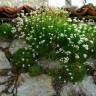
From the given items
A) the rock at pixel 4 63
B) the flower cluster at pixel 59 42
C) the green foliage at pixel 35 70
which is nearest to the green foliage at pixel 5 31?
the flower cluster at pixel 59 42

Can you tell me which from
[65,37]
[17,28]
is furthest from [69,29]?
[17,28]

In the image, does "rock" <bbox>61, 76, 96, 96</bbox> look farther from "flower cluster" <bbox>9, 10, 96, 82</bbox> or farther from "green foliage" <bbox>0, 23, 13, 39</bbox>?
"green foliage" <bbox>0, 23, 13, 39</bbox>

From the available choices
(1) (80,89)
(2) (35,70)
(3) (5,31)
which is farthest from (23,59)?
(1) (80,89)

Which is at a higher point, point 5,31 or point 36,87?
point 5,31

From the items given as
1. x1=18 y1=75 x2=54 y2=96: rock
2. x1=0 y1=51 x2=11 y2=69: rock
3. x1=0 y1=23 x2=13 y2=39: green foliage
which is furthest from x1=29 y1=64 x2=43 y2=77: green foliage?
x1=0 y1=23 x2=13 y2=39: green foliage

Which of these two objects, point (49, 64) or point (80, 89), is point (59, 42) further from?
point (80, 89)

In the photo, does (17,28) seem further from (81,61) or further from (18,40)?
(81,61)
